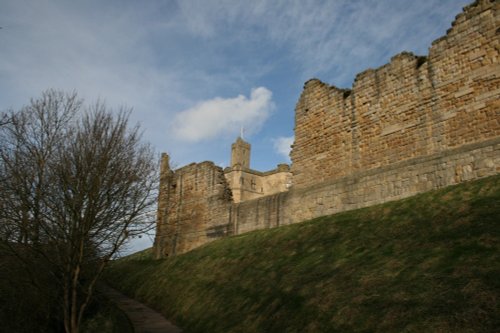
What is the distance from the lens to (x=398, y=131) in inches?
577

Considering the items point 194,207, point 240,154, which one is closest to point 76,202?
point 194,207

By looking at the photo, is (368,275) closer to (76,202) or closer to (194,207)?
(76,202)

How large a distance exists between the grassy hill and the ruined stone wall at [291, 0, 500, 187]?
210 centimetres

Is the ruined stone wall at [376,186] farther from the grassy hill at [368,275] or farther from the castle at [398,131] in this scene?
the grassy hill at [368,275]

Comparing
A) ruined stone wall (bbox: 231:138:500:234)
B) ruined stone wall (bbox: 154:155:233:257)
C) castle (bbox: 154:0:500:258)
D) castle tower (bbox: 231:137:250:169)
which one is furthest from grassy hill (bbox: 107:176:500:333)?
castle tower (bbox: 231:137:250:169)

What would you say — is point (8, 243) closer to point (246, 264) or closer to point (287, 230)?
point (246, 264)

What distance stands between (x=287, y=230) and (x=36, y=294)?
322 inches

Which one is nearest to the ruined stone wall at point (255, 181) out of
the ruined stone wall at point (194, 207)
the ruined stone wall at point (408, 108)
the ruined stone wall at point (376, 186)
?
the ruined stone wall at point (194, 207)

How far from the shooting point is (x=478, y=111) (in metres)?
12.3

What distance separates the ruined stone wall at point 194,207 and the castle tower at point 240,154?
61.9 ft

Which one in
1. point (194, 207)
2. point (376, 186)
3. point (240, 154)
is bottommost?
point (376, 186)

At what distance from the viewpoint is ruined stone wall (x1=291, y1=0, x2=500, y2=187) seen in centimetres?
1241

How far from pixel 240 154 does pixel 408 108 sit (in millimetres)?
33102

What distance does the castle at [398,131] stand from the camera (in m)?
12.3
